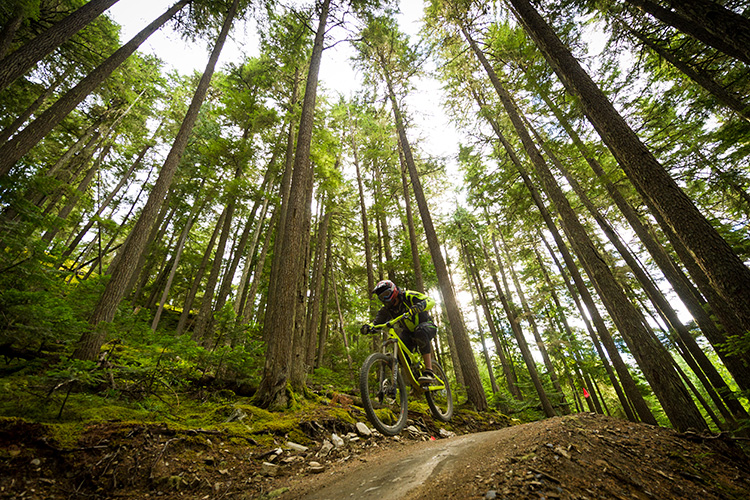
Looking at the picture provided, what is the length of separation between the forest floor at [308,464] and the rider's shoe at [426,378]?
1.88m

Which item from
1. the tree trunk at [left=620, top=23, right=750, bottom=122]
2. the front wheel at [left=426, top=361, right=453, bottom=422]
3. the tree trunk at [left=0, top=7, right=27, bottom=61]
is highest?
the tree trunk at [left=0, top=7, right=27, bottom=61]

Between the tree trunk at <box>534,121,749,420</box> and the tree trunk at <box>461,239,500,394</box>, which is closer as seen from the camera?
the tree trunk at <box>534,121,749,420</box>

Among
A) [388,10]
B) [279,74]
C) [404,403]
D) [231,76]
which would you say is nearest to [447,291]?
[404,403]

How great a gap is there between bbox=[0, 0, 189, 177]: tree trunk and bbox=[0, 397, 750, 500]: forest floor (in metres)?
7.23

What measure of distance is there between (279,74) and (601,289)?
15.4 meters

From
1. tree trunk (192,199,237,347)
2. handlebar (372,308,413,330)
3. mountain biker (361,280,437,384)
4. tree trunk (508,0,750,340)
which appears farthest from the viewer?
tree trunk (192,199,237,347)

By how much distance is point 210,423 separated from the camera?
178 inches

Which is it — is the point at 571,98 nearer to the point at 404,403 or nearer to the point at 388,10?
the point at 388,10

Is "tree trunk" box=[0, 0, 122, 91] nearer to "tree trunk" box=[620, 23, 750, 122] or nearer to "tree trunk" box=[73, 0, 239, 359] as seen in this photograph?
"tree trunk" box=[73, 0, 239, 359]

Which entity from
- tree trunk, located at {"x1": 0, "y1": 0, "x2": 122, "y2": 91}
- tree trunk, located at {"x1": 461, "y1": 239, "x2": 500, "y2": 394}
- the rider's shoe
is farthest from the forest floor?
tree trunk, located at {"x1": 461, "y1": 239, "x2": 500, "y2": 394}

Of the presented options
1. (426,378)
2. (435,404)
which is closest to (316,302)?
(435,404)

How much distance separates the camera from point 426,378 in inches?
219

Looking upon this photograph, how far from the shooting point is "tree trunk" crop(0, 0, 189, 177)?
258 inches

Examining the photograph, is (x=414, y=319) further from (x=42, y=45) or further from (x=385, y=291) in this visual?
(x=42, y=45)
